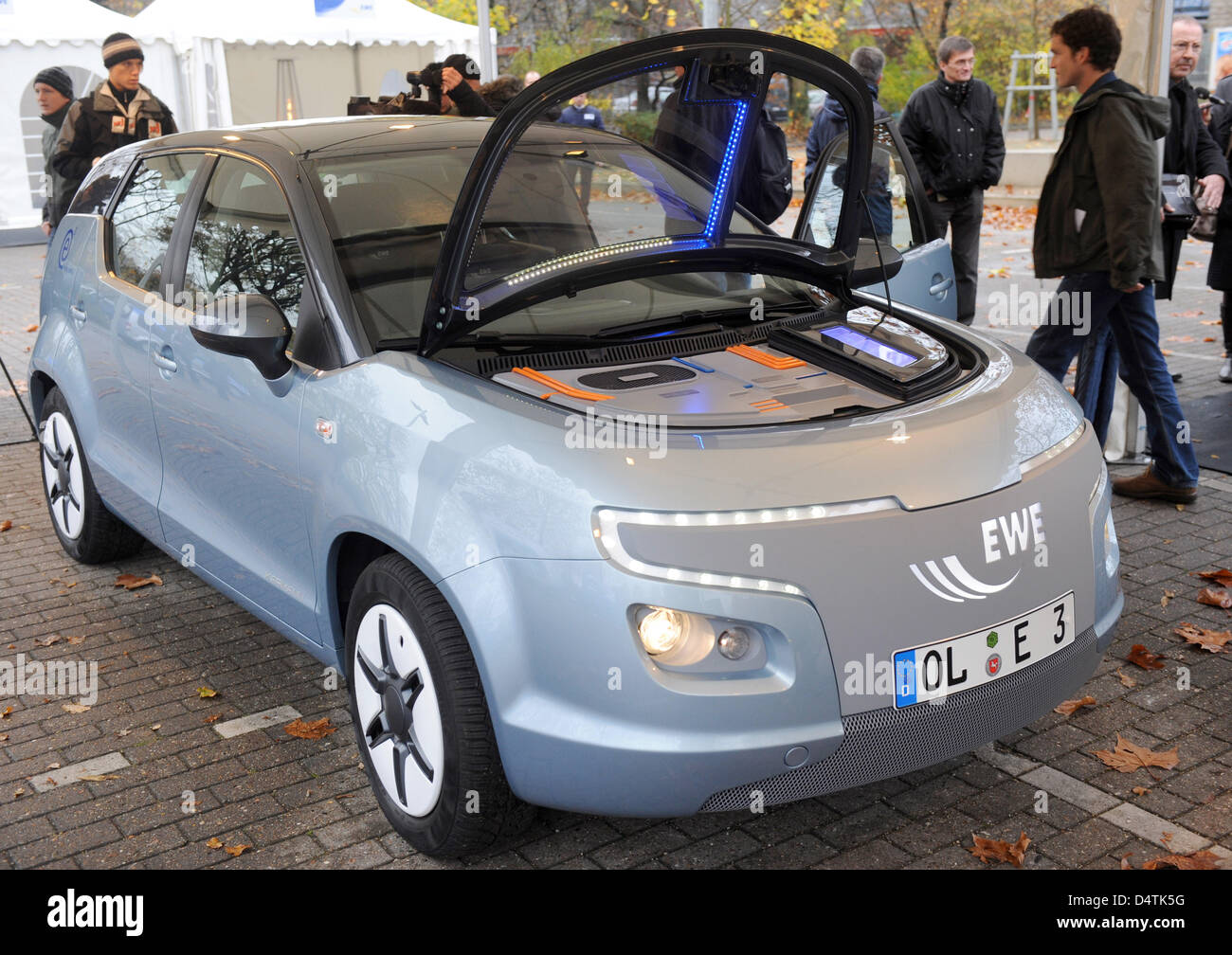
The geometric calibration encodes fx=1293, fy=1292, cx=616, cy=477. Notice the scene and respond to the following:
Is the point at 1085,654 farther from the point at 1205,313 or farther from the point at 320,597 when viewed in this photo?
the point at 1205,313

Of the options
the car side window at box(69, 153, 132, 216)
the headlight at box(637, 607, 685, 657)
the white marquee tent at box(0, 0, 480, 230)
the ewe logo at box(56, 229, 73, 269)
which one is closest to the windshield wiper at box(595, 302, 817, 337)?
the headlight at box(637, 607, 685, 657)

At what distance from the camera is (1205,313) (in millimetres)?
10234

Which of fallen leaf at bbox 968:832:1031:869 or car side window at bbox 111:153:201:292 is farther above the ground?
Result: car side window at bbox 111:153:201:292

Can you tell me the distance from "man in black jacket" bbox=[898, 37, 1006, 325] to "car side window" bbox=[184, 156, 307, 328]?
5529mm

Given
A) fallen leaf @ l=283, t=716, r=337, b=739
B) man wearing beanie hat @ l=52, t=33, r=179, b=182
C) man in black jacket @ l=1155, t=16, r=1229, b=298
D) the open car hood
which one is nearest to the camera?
the open car hood

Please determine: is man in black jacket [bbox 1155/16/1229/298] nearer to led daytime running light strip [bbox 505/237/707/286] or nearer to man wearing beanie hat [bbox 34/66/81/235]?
led daytime running light strip [bbox 505/237/707/286]

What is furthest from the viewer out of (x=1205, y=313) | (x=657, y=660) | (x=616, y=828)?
(x=1205, y=313)

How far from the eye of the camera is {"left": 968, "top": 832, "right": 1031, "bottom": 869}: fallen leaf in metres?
3.09

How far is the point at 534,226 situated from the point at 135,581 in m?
2.49

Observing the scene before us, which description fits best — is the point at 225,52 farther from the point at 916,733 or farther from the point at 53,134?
the point at 916,733

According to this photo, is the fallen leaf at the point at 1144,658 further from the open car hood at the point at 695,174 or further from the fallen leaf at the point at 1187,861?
the open car hood at the point at 695,174

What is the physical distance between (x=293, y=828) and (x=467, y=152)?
2.05 meters

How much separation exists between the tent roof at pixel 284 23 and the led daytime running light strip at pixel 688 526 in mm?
16524
